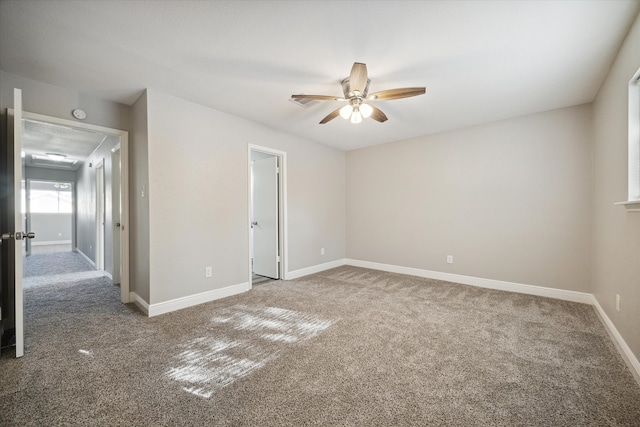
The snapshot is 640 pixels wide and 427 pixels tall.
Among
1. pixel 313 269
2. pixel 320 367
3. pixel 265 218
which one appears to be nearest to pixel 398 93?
pixel 320 367

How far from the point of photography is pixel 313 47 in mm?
2047

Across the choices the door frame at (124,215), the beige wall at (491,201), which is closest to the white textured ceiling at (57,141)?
the door frame at (124,215)

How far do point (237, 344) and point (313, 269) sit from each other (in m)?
2.62

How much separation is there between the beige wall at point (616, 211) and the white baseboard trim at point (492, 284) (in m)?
0.25

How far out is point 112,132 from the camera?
306 centimetres

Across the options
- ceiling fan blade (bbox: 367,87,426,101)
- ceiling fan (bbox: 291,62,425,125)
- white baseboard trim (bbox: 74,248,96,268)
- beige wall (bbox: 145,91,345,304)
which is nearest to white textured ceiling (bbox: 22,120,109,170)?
beige wall (bbox: 145,91,345,304)

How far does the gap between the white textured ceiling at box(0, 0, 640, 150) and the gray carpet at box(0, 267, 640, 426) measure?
94.8 inches

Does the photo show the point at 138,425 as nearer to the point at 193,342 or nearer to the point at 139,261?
the point at 193,342

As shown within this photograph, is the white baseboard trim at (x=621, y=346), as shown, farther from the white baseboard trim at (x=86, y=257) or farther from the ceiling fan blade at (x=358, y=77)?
the white baseboard trim at (x=86, y=257)

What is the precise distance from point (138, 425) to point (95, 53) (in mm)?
2680

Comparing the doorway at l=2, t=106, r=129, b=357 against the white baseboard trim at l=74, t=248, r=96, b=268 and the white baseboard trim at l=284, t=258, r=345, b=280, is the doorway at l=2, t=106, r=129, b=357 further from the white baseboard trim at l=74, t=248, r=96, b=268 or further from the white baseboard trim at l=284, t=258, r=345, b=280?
the white baseboard trim at l=284, t=258, r=345, b=280

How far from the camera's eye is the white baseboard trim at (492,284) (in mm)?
3232

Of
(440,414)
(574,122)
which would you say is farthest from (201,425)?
(574,122)

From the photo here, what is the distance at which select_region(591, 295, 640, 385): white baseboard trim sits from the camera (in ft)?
5.73
